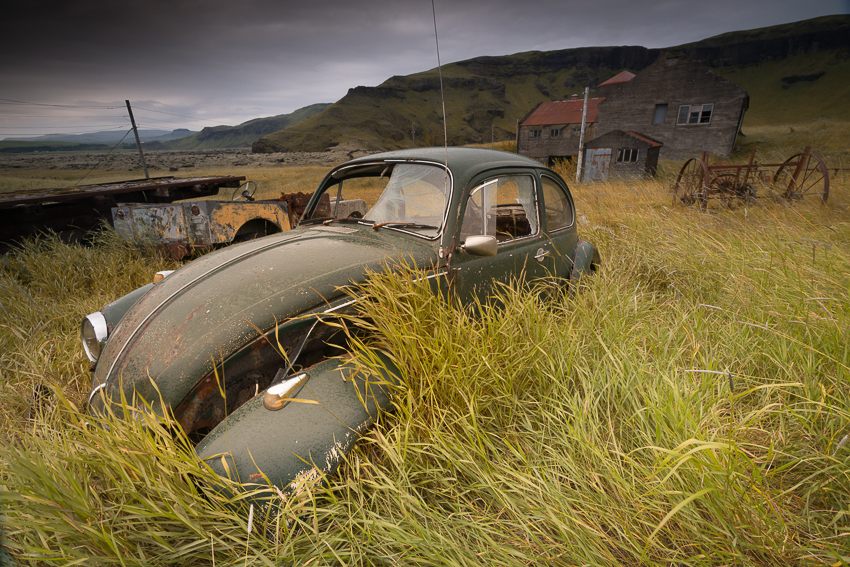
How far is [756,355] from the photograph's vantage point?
2064mm

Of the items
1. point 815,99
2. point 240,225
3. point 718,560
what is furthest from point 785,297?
point 815,99

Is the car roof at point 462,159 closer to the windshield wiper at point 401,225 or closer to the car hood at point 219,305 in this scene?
the windshield wiper at point 401,225

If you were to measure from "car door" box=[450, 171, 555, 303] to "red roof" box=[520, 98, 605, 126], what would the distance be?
1465 inches

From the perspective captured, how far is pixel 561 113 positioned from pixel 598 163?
1350 cm

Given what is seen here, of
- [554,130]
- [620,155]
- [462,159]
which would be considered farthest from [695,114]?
[462,159]

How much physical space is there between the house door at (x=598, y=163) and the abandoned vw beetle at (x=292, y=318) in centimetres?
2509

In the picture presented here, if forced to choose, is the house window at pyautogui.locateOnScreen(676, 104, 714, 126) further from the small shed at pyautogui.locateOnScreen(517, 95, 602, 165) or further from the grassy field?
the grassy field

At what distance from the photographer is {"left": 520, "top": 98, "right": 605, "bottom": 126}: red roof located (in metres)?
34.7

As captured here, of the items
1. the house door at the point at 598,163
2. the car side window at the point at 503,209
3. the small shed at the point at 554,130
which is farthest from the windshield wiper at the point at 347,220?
the small shed at the point at 554,130

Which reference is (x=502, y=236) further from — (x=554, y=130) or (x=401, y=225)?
(x=554, y=130)

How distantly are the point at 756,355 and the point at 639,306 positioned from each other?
31.9 inches

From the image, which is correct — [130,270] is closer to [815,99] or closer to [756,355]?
[756,355]

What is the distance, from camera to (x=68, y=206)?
624 centimetres

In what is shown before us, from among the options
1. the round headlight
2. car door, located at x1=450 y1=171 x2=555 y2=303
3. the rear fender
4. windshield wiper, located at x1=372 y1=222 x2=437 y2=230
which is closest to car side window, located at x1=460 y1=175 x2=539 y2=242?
car door, located at x1=450 y1=171 x2=555 y2=303
